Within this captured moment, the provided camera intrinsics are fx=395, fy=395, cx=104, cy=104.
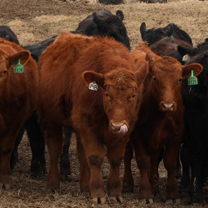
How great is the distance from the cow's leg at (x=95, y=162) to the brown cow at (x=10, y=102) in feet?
4.57

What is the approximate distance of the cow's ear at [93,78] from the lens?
4.62 metres

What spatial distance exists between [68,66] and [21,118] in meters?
1.10

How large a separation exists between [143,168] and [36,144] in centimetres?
255

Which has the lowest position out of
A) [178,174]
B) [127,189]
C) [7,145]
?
[178,174]

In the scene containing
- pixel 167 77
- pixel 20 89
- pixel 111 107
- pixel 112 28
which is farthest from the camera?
pixel 112 28

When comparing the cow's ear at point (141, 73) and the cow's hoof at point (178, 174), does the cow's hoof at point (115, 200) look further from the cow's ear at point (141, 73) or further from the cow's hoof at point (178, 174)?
the cow's hoof at point (178, 174)

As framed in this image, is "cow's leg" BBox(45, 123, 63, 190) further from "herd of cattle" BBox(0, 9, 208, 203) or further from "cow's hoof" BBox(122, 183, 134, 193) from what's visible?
"cow's hoof" BBox(122, 183, 134, 193)

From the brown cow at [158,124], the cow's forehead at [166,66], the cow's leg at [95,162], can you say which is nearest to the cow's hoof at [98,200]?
the cow's leg at [95,162]

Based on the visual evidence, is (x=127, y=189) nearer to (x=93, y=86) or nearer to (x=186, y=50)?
(x=93, y=86)

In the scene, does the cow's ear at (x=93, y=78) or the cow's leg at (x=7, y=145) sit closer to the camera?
the cow's ear at (x=93, y=78)

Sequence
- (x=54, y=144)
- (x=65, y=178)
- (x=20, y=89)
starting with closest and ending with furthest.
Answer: (x=20, y=89) → (x=54, y=144) → (x=65, y=178)

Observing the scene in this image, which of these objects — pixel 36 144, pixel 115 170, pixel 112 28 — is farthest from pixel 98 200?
pixel 112 28

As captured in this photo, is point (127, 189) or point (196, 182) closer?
point (196, 182)

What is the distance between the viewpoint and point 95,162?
478 cm
